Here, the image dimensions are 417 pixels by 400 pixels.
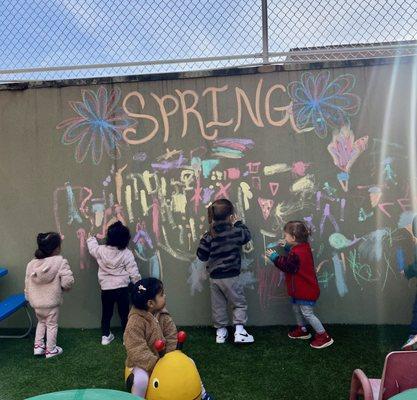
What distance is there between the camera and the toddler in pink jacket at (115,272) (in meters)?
4.71

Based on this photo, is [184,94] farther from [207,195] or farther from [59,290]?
[59,290]

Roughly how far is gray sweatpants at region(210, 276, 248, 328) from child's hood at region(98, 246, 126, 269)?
0.96 metres

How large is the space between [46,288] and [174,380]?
2075 mm

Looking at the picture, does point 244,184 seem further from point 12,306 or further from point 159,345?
point 12,306

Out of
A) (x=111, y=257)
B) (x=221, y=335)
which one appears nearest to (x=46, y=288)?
(x=111, y=257)

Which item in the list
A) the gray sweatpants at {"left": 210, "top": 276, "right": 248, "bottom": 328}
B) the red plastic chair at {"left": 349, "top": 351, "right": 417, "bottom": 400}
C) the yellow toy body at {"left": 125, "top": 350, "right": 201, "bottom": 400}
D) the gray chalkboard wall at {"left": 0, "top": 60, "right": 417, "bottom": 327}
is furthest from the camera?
the gray chalkboard wall at {"left": 0, "top": 60, "right": 417, "bottom": 327}

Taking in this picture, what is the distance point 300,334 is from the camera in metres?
4.50

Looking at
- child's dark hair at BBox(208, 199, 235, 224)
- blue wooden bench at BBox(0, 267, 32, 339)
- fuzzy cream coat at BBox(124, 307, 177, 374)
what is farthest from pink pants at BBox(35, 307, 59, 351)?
child's dark hair at BBox(208, 199, 235, 224)

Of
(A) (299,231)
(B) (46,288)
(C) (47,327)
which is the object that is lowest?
(C) (47,327)

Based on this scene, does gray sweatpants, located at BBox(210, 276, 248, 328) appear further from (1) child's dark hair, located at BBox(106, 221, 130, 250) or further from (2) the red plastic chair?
(2) the red plastic chair

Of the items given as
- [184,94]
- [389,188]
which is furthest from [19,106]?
[389,188]

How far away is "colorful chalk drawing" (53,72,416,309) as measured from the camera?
4.68 meters

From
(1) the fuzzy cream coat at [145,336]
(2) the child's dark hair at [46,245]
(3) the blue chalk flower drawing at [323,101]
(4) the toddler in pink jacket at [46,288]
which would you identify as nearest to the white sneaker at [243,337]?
(1) the fuzzy cream coat at [145,336]

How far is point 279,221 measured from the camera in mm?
4785
